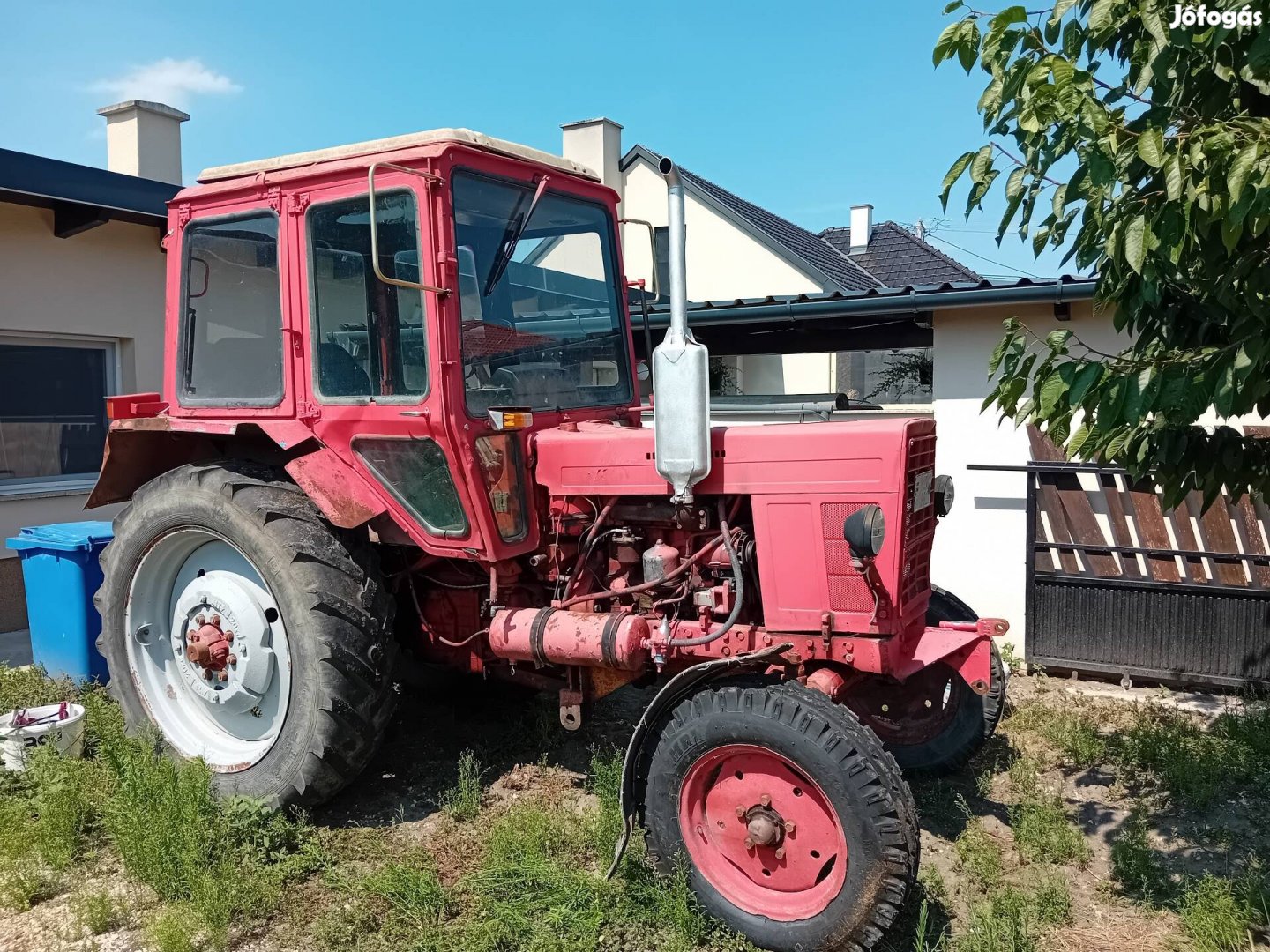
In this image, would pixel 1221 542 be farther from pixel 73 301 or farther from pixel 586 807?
pixel 73 301

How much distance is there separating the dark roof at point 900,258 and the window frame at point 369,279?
1392cm

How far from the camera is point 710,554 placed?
3.56m

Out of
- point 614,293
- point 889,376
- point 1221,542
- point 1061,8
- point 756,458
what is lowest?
point 1221,542

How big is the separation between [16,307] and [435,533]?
4.27m

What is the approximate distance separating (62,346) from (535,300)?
4461 mm

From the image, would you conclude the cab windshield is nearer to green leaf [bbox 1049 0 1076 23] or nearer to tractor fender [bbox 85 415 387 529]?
tractor fender [bbox 85 415 387 529]

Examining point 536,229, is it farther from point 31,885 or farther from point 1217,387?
point 31,885

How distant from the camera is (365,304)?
3670 mm

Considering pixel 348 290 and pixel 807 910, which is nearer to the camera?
pixel 807 910

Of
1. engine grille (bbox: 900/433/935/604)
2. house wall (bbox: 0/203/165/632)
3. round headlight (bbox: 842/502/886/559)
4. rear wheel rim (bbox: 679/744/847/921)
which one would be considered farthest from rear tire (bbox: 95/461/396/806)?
house wall (bbox: 0/203/165/632)

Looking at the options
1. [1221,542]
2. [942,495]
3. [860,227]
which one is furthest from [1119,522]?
[860,227]

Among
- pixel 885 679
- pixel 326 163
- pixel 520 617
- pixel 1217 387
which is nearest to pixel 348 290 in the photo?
pixel 326 163

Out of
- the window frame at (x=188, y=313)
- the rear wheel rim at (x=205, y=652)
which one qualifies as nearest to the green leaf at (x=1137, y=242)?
the window frame at (x=188, y=313)

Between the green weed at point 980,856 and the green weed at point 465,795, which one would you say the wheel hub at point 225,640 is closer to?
the green weed at point 465,795
